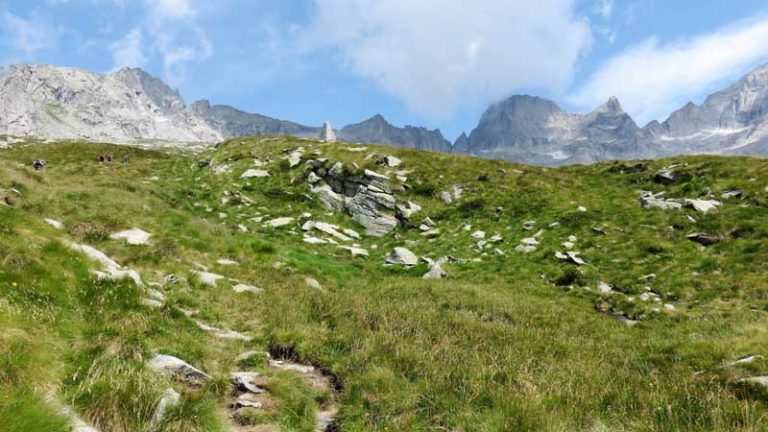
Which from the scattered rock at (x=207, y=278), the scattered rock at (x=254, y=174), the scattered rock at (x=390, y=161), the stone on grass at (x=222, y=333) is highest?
the scattered rock at (x=390, y=161)

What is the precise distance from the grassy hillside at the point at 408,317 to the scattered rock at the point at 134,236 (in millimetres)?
400

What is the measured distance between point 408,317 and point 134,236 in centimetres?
1182

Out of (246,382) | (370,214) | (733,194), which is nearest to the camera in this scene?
(246,382)

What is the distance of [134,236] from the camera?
57.9ft

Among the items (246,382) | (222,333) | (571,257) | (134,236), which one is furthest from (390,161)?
(246,382)

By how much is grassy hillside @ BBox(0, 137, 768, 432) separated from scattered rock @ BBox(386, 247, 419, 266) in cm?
73

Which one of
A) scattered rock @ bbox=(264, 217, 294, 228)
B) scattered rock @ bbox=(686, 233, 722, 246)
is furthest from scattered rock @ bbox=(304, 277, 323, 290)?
scattered rock @ bbox=(686, 233, 722, 246)

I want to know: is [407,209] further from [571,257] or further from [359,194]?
[571,257]

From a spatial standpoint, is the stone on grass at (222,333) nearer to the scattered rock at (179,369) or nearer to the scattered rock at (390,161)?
the scattered rock at (179,369)

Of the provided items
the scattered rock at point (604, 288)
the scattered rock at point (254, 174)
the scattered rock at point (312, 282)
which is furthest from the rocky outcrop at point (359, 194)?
the scattered rock at point (604, 288)

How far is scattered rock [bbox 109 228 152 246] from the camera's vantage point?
16812 mm

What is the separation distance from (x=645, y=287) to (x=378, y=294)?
11366 mm

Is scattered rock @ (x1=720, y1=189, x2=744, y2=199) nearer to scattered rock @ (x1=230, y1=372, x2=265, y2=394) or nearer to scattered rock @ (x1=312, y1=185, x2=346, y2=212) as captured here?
scattered rock @ (x1=312, y1=185, x2=346, y2=212)

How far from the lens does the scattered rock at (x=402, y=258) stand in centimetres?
2433
